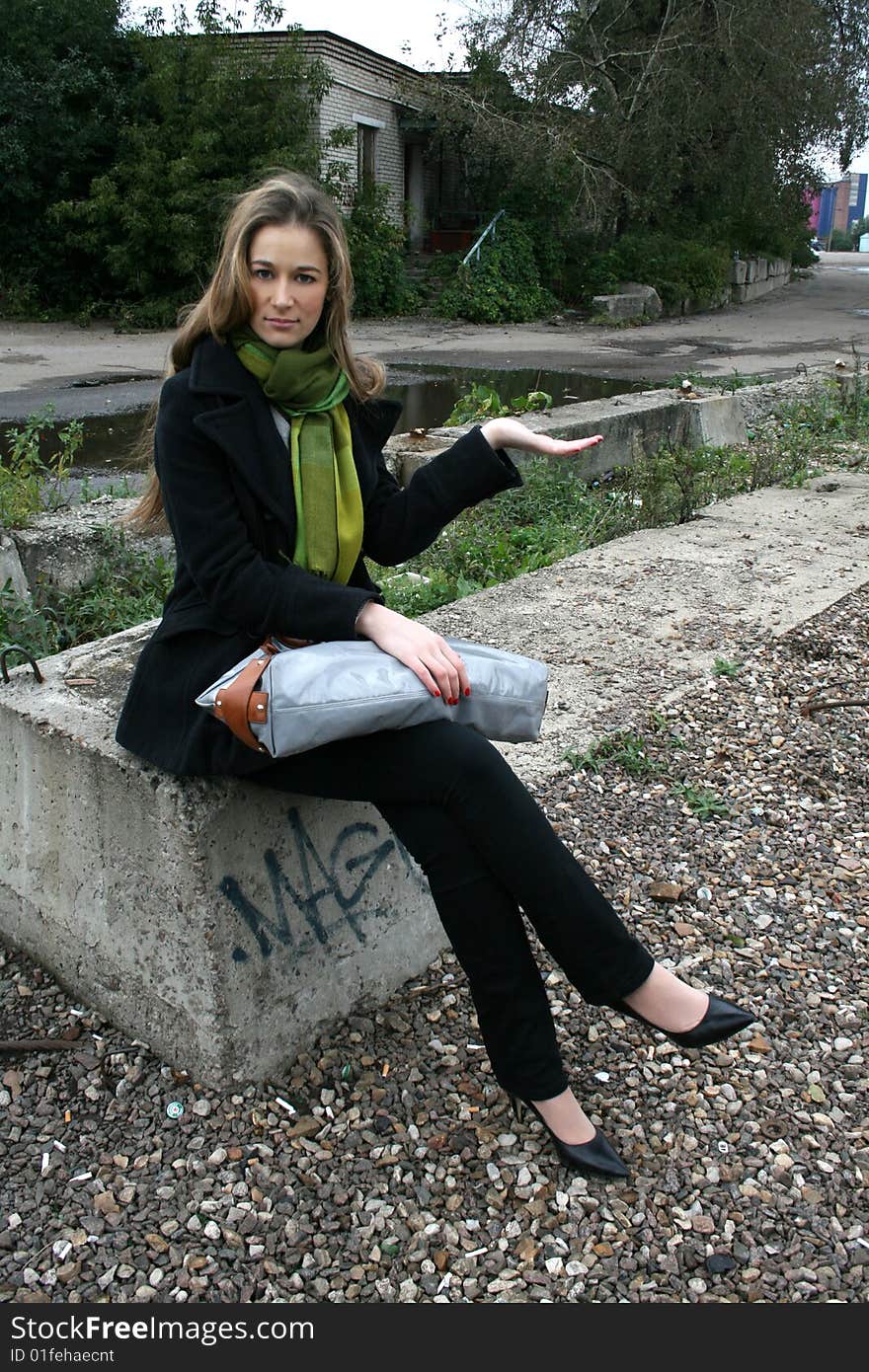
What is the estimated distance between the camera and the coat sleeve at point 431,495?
239 centimetres

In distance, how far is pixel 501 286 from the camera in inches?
748

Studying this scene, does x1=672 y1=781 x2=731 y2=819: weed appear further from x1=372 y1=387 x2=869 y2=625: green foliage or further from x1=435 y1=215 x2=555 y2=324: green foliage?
x1=435 y1=215 x2=555 y2=324: green foliage

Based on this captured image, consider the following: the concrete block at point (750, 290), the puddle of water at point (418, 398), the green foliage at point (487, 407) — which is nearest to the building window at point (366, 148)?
the concrete block at point (750, 290)

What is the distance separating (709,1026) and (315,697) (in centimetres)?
94

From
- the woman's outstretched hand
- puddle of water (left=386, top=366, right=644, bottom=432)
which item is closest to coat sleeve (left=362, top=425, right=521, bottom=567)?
the woman's outstretched hand

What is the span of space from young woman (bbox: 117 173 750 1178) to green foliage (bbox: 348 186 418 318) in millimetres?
16460

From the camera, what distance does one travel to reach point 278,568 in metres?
2.10

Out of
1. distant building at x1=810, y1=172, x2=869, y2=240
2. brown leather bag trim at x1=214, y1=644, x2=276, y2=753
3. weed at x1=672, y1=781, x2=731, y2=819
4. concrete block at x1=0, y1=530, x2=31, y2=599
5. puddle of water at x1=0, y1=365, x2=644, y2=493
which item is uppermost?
distant building at x1=810, y1=172, x2=869, y2=240

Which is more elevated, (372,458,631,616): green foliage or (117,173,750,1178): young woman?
(117,173,750,1178): young woman

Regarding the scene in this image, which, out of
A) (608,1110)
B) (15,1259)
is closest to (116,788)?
(15,1259)

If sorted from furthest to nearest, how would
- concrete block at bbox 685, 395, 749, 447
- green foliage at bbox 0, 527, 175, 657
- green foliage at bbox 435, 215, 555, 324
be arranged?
green foliage at bbox 435, 215, 555, 324
concrete block at bbox 685, 395, 749, 447
green foliage at bbox 0, 527, 175, 657

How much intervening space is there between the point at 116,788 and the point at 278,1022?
0.56 metres

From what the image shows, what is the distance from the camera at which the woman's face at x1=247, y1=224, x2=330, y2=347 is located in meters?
2.18

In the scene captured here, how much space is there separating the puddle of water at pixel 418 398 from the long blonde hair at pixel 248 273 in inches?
169
